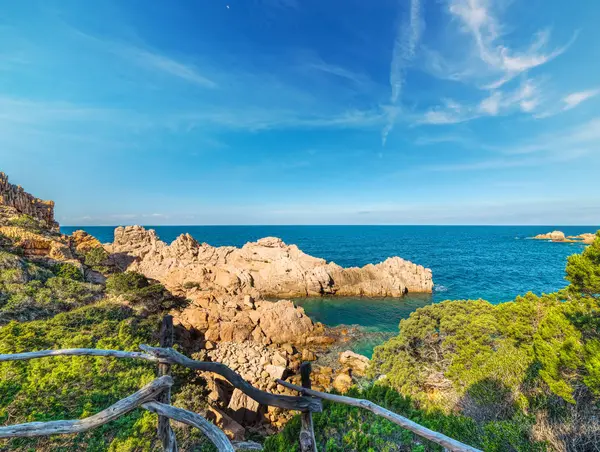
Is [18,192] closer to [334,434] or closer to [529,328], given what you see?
[334,434]

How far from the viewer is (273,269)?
3603cm

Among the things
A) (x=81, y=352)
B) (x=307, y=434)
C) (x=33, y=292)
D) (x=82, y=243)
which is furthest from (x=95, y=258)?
(x=307, y=434)

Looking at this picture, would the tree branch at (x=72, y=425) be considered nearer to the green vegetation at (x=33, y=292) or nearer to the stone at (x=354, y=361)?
the green vegetation at (x=33, y=292)

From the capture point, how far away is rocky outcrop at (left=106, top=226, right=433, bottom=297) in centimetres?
3328

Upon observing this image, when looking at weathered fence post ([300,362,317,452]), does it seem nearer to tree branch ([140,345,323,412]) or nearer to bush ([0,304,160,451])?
tree branch ([140,345,323,412])

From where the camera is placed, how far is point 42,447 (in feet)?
16.3

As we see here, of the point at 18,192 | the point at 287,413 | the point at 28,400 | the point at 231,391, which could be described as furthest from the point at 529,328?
the point at 18,192

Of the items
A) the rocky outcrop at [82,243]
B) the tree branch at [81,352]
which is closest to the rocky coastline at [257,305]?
the rocky outcrop at [82,243]

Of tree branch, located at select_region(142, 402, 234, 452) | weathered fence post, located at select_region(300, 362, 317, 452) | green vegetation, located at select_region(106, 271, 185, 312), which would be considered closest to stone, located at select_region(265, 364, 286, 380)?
green vegetation, located at select_region(106, 271, 185, 312)

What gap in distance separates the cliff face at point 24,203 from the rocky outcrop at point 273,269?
26.5 feet

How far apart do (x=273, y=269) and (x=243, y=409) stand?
24579 millimetres

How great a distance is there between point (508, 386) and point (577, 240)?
408 ft

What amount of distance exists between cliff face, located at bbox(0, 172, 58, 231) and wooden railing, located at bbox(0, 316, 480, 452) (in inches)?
1466

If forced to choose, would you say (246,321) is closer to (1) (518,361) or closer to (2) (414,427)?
(1) (518,361)
